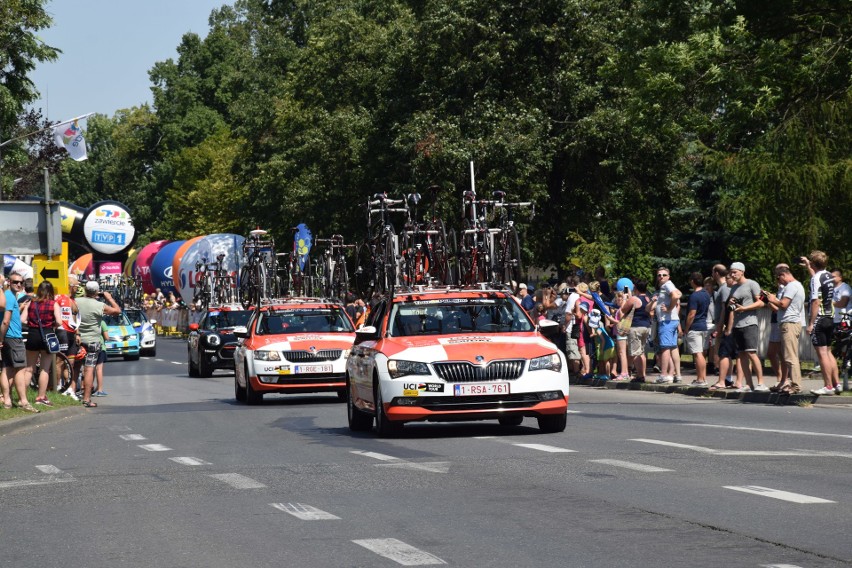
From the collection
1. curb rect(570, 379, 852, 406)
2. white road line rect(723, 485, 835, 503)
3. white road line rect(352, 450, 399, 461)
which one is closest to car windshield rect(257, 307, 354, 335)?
curb rect(570, 379, 852, 406)

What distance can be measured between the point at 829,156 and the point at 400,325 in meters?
15.6

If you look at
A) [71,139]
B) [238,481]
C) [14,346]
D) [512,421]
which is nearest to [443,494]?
[238,481]

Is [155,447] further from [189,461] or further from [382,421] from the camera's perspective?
[382,421]

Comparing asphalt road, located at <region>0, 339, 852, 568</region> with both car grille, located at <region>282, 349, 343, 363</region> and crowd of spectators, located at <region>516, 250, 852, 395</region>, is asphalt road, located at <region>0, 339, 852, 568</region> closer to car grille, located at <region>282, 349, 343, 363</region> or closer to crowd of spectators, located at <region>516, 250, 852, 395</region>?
crowd of spectators, located at <region>516, 250, 852, 395</region>

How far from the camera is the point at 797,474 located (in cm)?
1172

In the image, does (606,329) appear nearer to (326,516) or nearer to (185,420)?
(185,420)

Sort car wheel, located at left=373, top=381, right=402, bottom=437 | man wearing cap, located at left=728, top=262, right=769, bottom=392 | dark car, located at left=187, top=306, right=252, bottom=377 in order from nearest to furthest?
car wheel, located at left=373, top=381, right=402, bottom=437 → man wearing cap, located at left=728, top=262, right=769, bottom=392 → dark car, located at left=187, top=306, right=252, bottom=377

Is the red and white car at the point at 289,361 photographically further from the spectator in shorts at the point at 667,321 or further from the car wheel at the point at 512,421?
the car wheel at the point at 512,421

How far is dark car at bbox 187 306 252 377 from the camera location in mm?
36656

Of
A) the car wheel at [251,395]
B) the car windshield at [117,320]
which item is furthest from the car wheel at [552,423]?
the car windshield at [117,320]

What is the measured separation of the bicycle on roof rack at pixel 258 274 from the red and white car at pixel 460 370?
21.7 m

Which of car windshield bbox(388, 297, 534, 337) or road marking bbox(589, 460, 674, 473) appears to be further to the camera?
car windshield bbox(388, 297, 534, 337)

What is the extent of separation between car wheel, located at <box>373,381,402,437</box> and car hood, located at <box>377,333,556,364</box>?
0.45 m

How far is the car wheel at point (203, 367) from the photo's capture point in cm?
3691
